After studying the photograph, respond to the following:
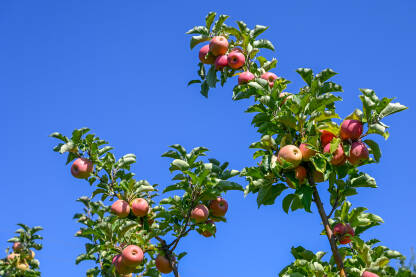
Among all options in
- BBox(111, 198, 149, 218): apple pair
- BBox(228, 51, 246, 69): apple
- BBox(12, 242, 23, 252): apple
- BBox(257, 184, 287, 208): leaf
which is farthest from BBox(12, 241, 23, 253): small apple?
BBox(257, 184, 287, 208): leaf

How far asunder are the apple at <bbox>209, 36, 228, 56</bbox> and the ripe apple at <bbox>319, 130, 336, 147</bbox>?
5.37 ft

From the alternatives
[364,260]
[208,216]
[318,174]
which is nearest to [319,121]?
[318,174]

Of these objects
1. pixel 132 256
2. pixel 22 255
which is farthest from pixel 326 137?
pixel 22 255

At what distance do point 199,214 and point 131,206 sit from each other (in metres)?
1.01

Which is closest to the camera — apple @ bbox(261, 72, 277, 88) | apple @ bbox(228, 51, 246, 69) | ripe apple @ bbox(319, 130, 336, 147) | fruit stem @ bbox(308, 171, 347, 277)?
fruit stem @ bbox(308, 171, 347, 277)

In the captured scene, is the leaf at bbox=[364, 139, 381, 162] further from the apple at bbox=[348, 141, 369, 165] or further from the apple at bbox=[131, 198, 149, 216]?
the apple at bbox=[131, 198, 149, 216]

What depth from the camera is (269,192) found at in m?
3.87

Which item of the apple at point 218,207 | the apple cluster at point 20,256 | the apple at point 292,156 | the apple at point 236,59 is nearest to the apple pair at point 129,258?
the apple at point 218,207

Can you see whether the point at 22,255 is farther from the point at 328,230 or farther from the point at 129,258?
the point at 328,230

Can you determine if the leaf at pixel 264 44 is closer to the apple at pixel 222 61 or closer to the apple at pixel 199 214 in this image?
the apple at pixel 222 61

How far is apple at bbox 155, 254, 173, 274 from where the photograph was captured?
4742 millimetres

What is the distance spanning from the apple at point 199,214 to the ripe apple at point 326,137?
1.51 m

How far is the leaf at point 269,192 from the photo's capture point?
12.6ft

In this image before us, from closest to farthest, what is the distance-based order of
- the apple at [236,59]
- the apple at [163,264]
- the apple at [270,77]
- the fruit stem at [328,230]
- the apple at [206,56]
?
the fruit stem at [328,230]
the apple at [270,77]
the apple at [236,59]
the apple at [163,264]
the apple at [206,56]
